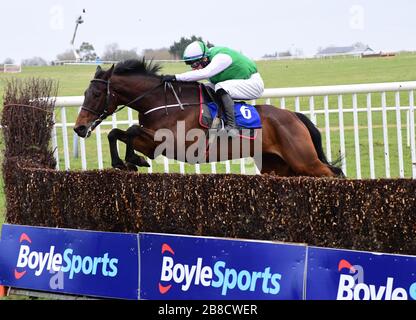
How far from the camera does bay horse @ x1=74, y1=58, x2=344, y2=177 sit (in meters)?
7.48

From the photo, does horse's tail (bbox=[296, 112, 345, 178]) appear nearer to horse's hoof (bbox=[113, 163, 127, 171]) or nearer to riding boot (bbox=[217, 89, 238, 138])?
riding boot (bbox=[217, 89, 238, 138])

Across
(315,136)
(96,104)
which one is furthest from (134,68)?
(315,136)

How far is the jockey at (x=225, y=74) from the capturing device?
25.4ft

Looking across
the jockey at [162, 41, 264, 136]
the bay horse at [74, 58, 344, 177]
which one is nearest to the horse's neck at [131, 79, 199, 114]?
the bay horse at [74, 58, 344, 177]

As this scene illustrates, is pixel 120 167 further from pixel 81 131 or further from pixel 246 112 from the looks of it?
pixel 246 112

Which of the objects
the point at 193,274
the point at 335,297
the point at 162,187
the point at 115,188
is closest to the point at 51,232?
the point at 115,188

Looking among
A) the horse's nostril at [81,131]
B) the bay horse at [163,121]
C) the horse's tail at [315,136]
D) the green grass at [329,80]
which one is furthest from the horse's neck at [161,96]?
the green grass at [329,80]

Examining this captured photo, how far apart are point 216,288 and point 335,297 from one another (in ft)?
2.72

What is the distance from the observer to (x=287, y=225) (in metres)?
4.98

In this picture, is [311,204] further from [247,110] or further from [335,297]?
[247,110]

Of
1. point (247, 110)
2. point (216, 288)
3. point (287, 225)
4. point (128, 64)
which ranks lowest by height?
point (216, 288)

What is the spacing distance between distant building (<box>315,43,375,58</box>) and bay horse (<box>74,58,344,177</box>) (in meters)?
40.3

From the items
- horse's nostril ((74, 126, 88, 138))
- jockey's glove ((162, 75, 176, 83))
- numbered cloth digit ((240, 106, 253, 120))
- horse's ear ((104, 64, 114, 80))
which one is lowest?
horse's nostril ((74, 126, 88, 138))

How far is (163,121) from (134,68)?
649mm
